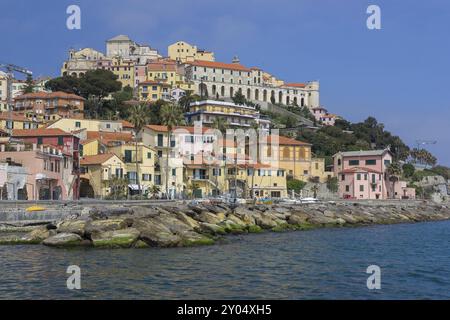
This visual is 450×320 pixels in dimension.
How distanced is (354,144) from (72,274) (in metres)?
117

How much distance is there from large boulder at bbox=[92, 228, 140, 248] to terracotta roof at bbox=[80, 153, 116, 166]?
35920mm

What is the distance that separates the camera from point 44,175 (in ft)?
208

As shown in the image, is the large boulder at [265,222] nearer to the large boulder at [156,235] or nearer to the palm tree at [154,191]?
the large boulder at [156,235]

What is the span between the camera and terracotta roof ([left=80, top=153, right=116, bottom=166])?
74312mm

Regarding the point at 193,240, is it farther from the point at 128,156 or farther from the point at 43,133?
the point at 43,133

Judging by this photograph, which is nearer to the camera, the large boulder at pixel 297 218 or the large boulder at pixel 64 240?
the large boulder at pixel 64 240

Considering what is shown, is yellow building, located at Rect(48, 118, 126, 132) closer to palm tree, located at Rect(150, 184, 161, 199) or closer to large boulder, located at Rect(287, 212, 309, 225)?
palm tree, located at Rect(150, 184, 161, 199)

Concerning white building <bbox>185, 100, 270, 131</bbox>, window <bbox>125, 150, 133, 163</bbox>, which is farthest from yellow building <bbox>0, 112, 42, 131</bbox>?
white building <bbox>185, 100, 270, 131</bbox>

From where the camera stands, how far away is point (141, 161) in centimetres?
7912

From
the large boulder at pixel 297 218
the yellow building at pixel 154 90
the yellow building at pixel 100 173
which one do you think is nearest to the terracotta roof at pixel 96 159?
the yellow building at pixel 100 173

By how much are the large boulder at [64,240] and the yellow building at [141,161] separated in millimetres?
38056

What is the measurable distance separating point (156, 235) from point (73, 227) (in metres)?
6.34

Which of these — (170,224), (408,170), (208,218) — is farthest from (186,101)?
(170,224)

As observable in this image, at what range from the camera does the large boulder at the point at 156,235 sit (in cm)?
3928
